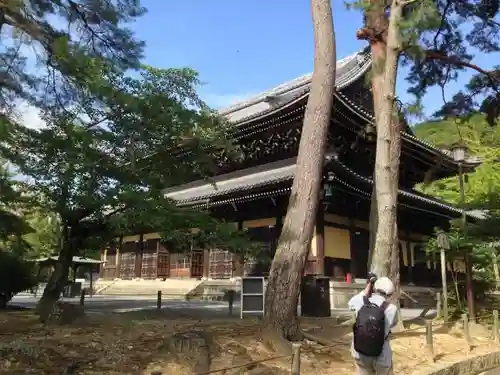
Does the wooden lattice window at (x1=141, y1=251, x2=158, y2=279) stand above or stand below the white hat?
above

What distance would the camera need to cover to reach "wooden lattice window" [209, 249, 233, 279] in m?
21.0


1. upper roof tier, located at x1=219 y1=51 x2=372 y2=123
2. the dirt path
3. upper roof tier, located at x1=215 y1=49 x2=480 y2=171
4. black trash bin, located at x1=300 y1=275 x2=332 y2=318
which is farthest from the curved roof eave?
the dirt path

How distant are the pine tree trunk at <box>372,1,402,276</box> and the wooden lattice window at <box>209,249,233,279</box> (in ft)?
38.4

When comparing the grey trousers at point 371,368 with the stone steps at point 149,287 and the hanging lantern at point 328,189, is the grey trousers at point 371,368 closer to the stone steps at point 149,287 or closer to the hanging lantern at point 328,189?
the hanging lantern at point 328,189

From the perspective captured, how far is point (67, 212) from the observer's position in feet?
32.6

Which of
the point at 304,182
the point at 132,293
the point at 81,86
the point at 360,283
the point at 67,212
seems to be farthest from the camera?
the point at 132,293

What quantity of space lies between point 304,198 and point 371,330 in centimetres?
404

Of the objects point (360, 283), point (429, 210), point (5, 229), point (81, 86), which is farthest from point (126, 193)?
point (429, 210)

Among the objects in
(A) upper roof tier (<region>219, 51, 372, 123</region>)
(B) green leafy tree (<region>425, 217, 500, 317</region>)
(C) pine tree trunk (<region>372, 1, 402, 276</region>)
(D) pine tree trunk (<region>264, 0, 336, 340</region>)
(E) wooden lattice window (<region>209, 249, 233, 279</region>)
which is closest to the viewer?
(D) pine tree trunk (<region>264, 0, 336, 340</region>)

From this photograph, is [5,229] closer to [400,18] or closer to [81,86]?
[81,86]

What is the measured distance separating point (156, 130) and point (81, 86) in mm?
1759

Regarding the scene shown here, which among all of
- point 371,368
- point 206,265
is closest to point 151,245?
point 206,265

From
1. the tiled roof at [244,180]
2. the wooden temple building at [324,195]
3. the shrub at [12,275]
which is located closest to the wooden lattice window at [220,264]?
the wooden temple building at [324,195]

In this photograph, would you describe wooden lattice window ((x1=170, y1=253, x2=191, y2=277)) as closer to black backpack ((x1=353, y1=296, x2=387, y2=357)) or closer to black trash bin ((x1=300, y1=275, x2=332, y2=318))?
black trash bin ((x1=300, y1=275, x2=332, y2=318))
